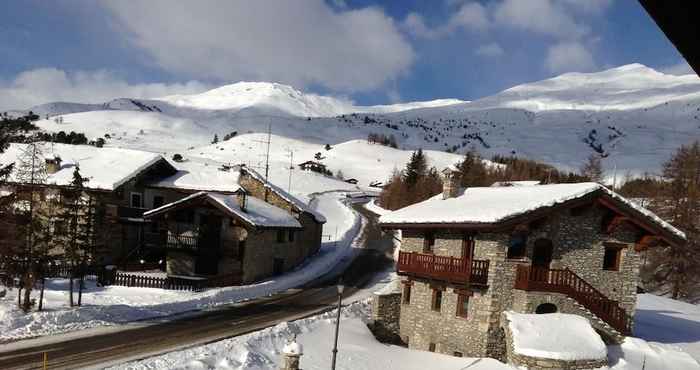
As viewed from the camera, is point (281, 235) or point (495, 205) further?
point (281, 235)

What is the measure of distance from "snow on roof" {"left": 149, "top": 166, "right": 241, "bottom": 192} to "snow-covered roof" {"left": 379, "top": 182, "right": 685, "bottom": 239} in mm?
25587

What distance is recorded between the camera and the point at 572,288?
24.0m

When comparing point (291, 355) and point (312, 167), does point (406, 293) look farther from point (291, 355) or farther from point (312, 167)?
point (312, 167)

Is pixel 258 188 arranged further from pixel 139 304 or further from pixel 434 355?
pixel 434 355

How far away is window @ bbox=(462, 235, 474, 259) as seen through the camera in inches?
1033

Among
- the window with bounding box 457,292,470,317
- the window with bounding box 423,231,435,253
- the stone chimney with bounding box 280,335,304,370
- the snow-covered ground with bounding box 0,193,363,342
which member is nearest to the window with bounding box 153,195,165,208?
the snow-covered ground with bounding box 0,193,363,342

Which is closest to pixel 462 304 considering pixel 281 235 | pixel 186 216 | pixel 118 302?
pixel 118 302

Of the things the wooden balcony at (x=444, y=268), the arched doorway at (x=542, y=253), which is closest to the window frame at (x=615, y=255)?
the arched doorway at (x=542, y=253)

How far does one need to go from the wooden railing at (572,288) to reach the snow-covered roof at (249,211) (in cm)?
2271

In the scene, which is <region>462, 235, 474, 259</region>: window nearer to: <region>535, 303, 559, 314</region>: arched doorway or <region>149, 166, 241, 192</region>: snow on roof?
<region>535, 303, 559, 314</region>: arched doorway

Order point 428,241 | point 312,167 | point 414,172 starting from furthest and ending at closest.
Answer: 1. point 312,167
2. point 414,172
3. point 428,241

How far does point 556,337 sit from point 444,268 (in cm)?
654

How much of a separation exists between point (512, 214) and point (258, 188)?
3315 centimetres

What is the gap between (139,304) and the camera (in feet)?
101
